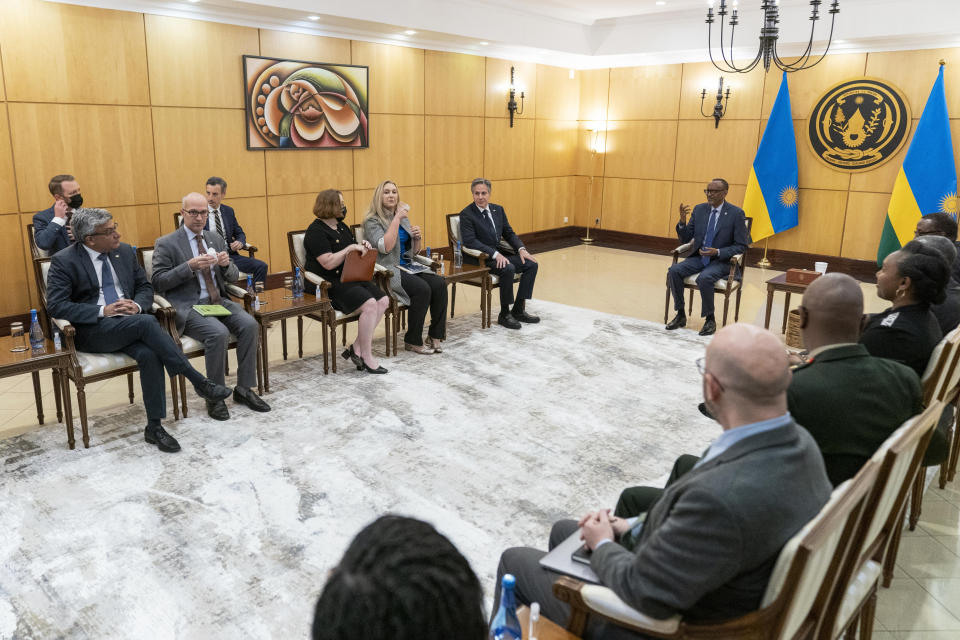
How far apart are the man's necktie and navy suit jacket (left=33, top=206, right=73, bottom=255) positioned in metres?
1.39

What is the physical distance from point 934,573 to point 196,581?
3.06m

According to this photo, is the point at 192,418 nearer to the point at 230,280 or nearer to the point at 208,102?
the point at 230,280

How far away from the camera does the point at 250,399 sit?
4.59m

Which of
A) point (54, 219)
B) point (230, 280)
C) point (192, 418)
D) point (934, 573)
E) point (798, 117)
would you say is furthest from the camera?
point (798, 117)

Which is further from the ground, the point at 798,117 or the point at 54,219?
the point at 798,117

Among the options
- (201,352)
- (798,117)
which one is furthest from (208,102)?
(798,117)

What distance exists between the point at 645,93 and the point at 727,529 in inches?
402

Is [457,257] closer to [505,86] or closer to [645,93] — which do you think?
[505,86]

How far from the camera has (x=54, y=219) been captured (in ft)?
17.9

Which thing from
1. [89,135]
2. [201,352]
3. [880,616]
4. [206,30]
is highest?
[206,30]

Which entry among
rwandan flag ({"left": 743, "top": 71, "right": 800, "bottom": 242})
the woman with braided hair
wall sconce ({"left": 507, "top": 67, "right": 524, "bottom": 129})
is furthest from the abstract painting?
the woman with braided hair

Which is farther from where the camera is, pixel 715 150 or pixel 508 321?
pixel 715 150

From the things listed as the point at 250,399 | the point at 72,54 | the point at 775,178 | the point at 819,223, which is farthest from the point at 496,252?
the point at 819,223

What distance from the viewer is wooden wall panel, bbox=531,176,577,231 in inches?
442
